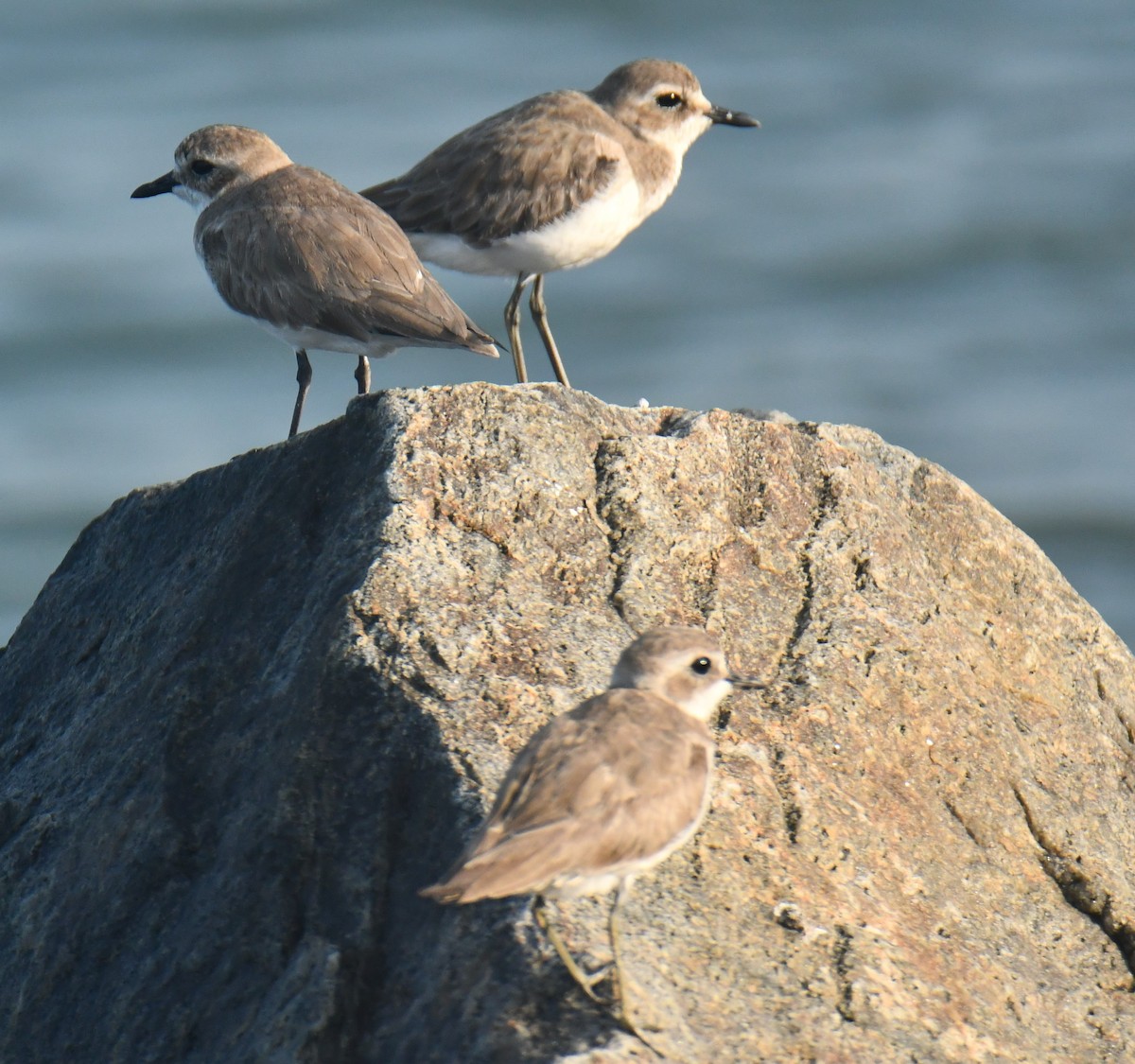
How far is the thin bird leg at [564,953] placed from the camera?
11.8ft

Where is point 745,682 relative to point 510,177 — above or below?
below

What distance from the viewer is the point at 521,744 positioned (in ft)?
14.3

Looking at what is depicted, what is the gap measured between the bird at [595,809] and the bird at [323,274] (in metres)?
3.75

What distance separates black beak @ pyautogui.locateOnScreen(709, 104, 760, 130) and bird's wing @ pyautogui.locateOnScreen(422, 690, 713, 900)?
22.8ft

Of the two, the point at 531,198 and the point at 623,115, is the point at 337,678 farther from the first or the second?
the point at 623,115

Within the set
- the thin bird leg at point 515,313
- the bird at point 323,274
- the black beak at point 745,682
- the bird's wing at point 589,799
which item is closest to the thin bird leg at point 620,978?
the bird's wing at point 589,799

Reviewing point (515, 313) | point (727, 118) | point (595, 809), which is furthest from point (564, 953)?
point (727, 118)

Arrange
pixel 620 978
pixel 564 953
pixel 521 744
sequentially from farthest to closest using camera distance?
pixel 521 744, pixel 564 953, pixel 620 978

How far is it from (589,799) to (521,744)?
25.3 inches

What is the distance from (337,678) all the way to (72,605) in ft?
6.02

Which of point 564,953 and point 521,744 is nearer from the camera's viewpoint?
point 564,953

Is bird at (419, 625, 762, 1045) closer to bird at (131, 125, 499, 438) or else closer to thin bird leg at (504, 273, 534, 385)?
bird at (131, 125, 499, 438)

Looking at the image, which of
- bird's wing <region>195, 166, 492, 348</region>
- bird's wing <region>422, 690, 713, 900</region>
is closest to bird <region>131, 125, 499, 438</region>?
bird's wing <region>195, 166, 492, 348</region>

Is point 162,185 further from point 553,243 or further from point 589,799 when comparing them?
→ point 589,799
